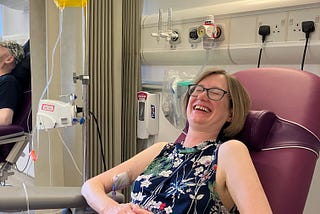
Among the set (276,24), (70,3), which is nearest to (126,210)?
(70,3)

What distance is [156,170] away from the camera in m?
1.40

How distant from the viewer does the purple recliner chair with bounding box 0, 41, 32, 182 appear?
228cm

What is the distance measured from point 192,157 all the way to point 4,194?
0.74 meters

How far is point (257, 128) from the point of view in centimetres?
129

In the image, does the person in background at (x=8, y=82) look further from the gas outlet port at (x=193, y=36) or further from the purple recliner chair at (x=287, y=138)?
the purple recliner chair at (x=287, y=138)

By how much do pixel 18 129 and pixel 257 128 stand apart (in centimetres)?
168

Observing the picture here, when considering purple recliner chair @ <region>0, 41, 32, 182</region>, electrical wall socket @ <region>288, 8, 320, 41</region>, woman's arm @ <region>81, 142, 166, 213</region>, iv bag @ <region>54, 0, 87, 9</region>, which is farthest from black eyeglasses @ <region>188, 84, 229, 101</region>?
purple recliner chair @ <region>0, 41, 32, 182</region>

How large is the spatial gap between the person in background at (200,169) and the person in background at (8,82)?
1214 mm

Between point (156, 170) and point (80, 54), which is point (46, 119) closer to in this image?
point (80, 54)

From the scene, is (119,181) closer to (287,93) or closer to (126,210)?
(126,210)

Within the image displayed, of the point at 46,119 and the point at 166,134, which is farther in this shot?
the point at 166,134

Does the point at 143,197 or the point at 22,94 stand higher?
the point at 22,94

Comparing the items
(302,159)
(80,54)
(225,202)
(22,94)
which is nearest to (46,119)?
(80,54)

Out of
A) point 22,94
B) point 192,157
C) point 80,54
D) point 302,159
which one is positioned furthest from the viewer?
point 22,94
